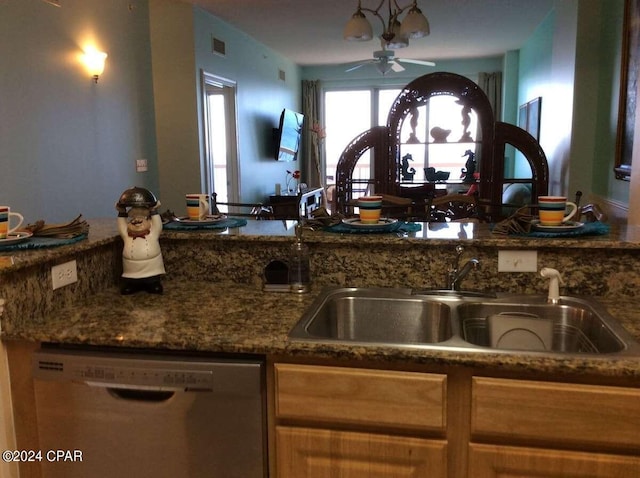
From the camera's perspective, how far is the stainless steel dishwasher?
1287 millimetres

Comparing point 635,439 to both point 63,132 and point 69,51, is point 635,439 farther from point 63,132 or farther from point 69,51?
point 69,51

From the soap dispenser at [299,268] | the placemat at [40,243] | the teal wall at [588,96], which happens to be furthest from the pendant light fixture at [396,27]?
the placemat at [40,243]

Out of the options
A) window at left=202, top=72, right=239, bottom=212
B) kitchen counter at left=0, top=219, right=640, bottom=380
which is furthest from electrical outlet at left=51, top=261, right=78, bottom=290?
window at left=202, top=72, right=239, bottom=212

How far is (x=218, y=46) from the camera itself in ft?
17.9

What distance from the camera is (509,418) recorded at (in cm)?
117

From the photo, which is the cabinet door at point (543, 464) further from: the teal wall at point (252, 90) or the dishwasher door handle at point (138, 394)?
the teal wall at point (252, 90)

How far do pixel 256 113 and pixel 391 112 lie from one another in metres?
2.92

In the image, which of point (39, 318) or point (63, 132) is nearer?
point (39, 318)

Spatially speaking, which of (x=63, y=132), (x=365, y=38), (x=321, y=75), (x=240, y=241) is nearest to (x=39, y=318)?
(x=240, y=241)

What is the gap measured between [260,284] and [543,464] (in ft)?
3.40

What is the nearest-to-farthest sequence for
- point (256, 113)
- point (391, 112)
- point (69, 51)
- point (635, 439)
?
point (635, 439) < point (69, 51) < point (391, 112) < point (256, 113)

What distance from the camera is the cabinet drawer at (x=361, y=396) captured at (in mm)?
1208

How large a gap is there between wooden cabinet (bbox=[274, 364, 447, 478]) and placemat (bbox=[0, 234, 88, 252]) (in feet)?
2.68

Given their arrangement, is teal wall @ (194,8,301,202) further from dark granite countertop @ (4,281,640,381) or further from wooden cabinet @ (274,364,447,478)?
wooden cabinet @ (274,364,447,478)
